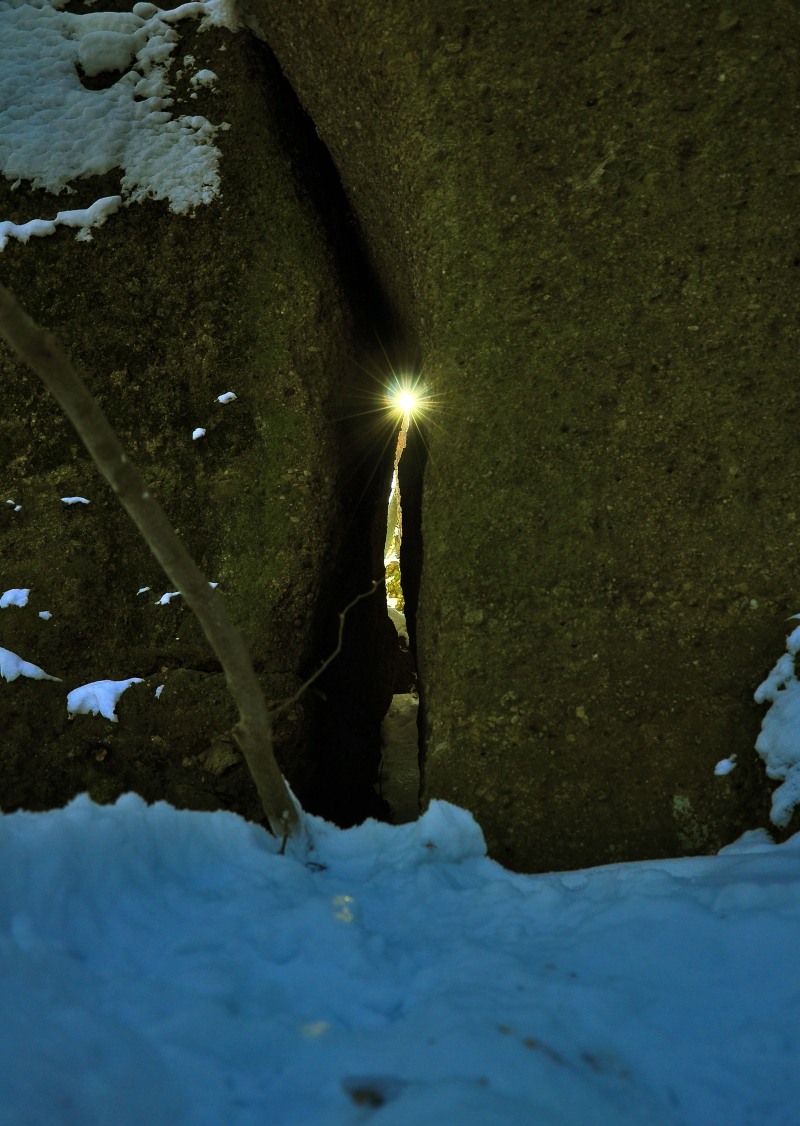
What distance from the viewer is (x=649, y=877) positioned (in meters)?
1.92

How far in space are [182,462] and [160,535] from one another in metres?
1.73

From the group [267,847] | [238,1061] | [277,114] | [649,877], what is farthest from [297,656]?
[277,114]

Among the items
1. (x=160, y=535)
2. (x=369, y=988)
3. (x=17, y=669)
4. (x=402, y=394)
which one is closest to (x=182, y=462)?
(x=17, y=669)

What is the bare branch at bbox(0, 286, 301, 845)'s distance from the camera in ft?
5.19

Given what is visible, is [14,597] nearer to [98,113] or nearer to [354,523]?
[354,523]

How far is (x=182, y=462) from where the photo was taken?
3.46 metres

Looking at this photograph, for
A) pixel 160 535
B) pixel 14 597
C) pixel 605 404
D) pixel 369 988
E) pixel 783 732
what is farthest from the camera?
pixel 14 597

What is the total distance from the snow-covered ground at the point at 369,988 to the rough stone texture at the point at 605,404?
21.4 inches

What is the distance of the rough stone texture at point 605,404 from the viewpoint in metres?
2.52

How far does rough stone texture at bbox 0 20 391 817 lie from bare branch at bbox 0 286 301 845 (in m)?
1.19

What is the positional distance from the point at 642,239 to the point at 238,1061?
2923 millimetres

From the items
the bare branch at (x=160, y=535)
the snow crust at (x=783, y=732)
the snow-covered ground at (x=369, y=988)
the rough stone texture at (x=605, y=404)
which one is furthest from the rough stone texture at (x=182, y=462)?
the snow crust at (x=783, y=732)

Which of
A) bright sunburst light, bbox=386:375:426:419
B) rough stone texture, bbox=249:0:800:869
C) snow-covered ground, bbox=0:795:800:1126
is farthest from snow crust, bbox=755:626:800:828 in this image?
bright sunburst light, bbox=386:375:426:419

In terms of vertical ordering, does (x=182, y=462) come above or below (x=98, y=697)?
above
